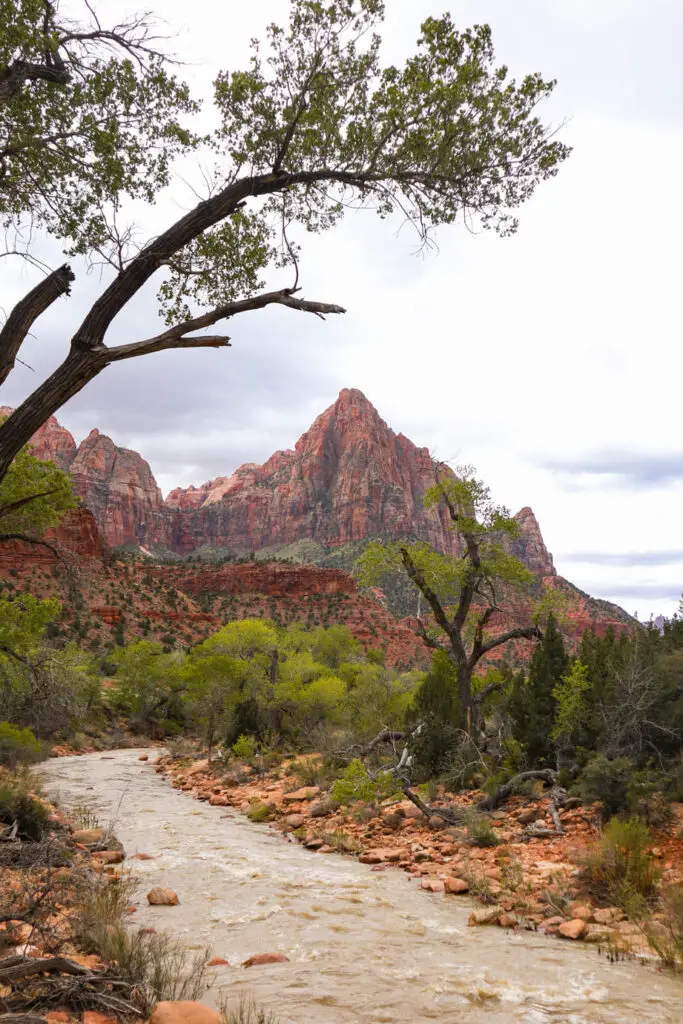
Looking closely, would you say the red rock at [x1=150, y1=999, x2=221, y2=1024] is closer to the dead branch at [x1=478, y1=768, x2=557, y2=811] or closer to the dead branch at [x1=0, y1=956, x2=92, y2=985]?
the dead branch at [x1=0, y1=956, x2=92, y2=985]

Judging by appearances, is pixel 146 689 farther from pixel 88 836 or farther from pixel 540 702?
pixel 540 702

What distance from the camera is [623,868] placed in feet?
22.5

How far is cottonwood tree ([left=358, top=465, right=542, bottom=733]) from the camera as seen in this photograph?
14891mm

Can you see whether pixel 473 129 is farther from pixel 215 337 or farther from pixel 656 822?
pixel 656 822

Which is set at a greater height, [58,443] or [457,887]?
[58,443]

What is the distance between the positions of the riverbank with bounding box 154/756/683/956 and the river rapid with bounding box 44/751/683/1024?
253 mm

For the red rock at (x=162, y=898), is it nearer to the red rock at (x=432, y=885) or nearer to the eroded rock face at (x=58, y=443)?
the red rock at (x=432, y=885)

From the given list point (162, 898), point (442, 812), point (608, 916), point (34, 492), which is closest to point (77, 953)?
point (162, 898)

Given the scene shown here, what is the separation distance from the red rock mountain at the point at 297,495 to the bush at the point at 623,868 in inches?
5103

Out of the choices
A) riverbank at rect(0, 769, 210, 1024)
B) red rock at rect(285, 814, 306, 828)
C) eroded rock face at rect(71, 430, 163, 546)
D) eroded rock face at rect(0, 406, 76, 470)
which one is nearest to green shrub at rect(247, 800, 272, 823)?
red rock at rect(285, 814, 306, 828)

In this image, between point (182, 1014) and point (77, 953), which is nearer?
point (182, 1014)

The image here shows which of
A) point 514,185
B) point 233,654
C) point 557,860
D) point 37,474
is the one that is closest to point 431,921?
point 557,860

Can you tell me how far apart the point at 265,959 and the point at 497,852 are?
4500 mm

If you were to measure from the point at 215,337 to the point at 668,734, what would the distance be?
30.9 ft
